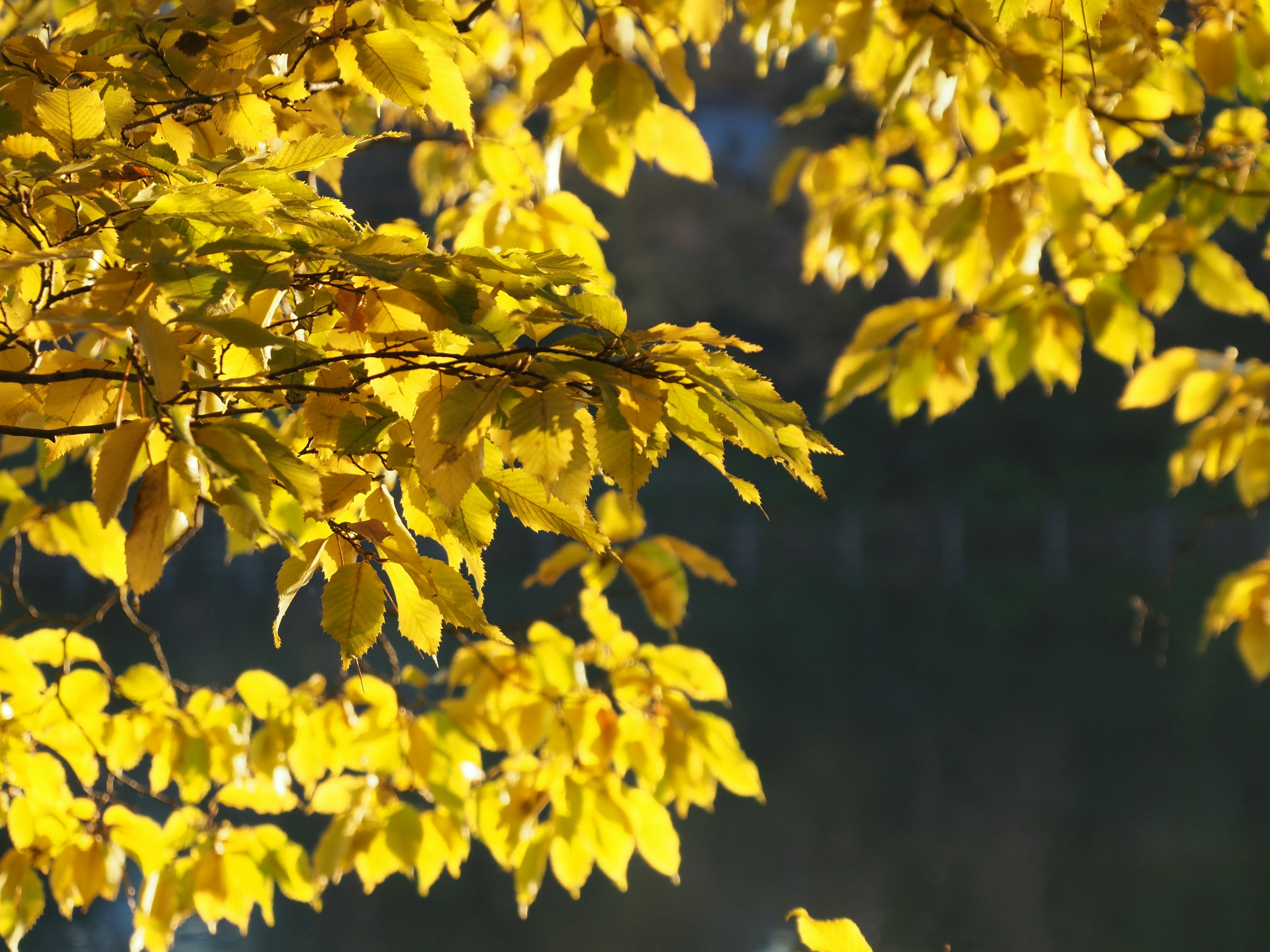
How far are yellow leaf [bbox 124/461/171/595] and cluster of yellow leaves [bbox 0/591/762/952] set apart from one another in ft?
2.40

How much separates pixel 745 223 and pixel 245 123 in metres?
16.9

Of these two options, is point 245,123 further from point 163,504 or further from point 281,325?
point 163,504

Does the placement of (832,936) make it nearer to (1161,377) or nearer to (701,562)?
(701,562)

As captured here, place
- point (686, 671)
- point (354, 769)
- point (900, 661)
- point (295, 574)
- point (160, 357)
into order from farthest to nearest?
point (900, 661) < point (354, 769) < point (686, 671) < point (295, 574) < point (160, 357)

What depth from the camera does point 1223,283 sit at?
1216mm

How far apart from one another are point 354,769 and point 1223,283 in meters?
1.10

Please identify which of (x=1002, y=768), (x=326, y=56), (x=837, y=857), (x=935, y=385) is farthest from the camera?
(x=1002, y=768)

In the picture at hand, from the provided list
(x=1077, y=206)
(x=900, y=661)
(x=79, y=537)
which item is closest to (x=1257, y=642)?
(x=1077, y=206)

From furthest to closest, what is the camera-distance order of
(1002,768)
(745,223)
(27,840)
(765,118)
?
(765,118) → (745,223) → (1002,768) → (27,840)

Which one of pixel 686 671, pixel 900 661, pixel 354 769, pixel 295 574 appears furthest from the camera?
pixel 900 661

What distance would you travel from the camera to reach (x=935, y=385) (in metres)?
1.30

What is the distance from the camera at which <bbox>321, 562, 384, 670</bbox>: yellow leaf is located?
0.52 meters

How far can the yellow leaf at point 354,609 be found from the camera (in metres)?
0.52

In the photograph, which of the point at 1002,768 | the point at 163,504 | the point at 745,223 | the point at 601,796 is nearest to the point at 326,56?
the point at 163,504
